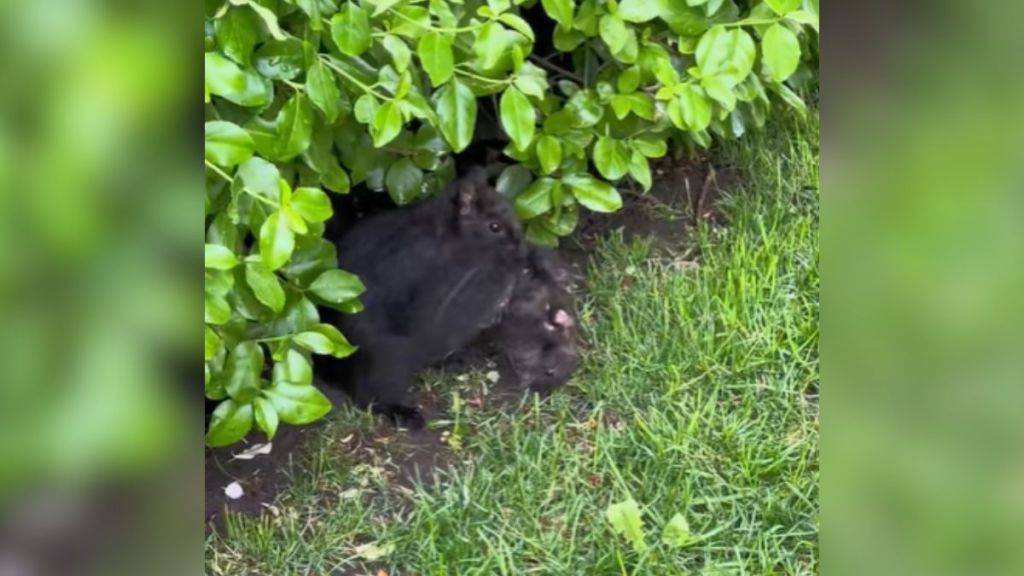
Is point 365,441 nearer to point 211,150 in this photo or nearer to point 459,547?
point 459,547

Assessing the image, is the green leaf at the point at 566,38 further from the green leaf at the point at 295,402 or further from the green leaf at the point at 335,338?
the green leaf at the point at 295,402

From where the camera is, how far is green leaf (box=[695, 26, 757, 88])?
2518 mm

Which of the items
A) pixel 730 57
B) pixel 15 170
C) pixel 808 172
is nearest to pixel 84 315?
pixel 15 170

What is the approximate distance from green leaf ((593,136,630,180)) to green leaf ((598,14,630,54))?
0.95 feet

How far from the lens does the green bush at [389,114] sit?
1.85 m

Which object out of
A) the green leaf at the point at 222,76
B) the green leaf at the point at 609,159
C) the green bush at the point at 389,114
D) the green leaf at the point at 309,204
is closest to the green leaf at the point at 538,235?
the green bush at the point at 389,114

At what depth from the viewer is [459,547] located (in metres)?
2.23

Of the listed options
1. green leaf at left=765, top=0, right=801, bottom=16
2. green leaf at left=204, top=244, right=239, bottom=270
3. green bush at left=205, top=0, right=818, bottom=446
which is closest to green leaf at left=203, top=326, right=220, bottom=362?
green bush at left=205, top=0, right=818, bottom=446

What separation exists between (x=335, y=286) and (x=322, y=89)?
16.5 inches

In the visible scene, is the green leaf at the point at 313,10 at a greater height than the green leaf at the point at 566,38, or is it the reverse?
the green leaf at the point at 313,10

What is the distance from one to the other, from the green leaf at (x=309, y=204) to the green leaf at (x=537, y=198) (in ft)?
3.59

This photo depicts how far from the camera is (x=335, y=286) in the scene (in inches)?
86.4

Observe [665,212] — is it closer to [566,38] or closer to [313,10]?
[566,38]

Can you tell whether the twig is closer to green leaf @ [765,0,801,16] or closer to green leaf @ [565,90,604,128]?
green leaf @ [565,90,604,128]
